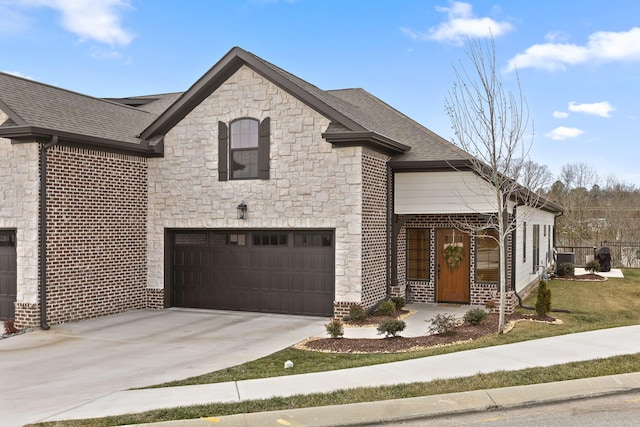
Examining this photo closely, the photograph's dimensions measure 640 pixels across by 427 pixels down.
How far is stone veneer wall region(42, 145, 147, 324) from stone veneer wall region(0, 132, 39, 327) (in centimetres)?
31

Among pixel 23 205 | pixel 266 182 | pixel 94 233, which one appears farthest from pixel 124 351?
pixel 266 182

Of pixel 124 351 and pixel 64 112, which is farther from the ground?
pixel 64 112

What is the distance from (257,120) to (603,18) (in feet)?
45.5

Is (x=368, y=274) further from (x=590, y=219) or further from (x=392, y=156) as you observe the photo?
(x=590, y=219)

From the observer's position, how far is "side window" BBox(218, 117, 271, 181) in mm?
15492

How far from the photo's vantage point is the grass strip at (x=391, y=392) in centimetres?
667

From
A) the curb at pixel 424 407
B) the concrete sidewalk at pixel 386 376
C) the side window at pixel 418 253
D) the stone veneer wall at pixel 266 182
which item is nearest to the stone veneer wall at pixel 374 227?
the stone veneer wall at pixel 266 182

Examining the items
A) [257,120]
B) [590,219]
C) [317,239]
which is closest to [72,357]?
[317,239]

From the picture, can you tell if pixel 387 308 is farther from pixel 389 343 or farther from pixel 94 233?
pixel 94 233

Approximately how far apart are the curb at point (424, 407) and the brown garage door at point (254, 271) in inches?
308

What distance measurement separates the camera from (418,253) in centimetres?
1770

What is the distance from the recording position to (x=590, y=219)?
44.9m

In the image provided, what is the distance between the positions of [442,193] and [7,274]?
11.6m

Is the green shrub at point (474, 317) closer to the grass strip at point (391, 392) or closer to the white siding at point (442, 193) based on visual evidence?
the white siding at point (442, 193)
